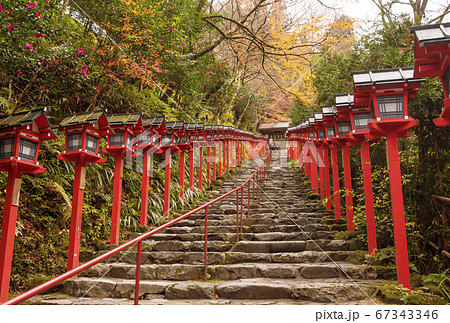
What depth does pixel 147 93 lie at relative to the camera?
10.3 m

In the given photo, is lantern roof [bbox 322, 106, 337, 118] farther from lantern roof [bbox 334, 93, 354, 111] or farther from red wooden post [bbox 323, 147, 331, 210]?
red wooden post [bbox 323, 147, 331, 210]

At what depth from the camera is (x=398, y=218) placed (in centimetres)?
375

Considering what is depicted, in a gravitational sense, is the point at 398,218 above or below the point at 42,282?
above

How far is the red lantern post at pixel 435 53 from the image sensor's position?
2.53m

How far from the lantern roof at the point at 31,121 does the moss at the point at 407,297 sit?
4.45 m

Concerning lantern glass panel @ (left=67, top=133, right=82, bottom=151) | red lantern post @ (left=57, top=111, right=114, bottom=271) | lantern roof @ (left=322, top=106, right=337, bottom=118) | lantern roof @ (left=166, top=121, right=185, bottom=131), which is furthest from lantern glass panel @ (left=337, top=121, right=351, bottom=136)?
lantern glass panel @ (left=67, top=133, right=82, bottom=151)

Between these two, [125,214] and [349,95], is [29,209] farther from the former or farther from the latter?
[349,95]

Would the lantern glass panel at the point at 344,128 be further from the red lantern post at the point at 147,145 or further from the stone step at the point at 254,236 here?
the red lantern post at the point at 147,145

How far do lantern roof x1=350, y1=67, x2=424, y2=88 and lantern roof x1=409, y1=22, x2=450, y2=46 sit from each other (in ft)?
3.95

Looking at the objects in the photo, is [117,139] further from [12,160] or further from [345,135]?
[345,135]

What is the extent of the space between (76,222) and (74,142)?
1.16 meters

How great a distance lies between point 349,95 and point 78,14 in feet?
23.0

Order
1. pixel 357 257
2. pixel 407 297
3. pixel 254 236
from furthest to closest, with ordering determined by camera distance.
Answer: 1. pixel 254 236
2. pixel 357 257
3. pixel 407 297

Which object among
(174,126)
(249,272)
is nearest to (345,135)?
(249,272)
